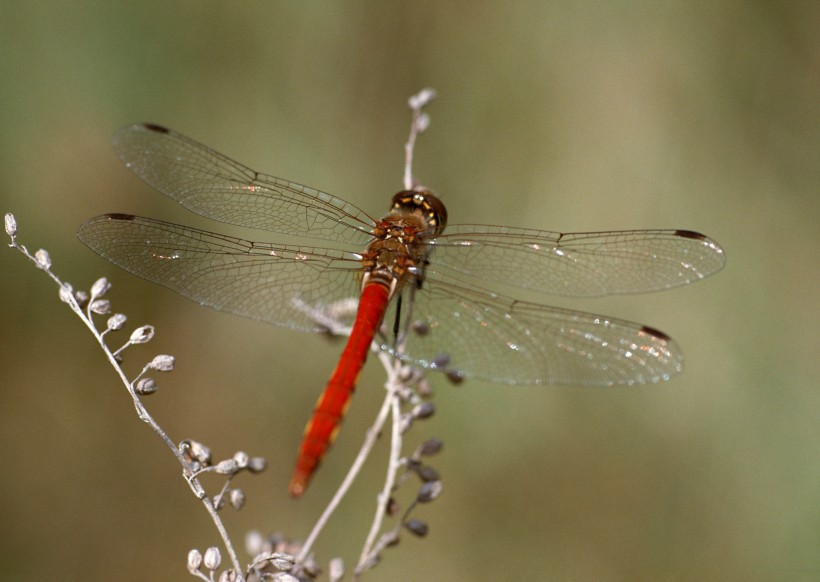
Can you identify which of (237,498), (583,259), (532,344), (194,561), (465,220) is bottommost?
(194,561)

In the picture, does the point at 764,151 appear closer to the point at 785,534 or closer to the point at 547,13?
the point at 547,13

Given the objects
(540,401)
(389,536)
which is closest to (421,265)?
(389,536)

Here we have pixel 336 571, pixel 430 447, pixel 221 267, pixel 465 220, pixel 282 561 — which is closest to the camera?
pixel 282 561

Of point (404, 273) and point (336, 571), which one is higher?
point (404, 273)

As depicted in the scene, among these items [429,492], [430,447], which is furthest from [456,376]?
[429,492]

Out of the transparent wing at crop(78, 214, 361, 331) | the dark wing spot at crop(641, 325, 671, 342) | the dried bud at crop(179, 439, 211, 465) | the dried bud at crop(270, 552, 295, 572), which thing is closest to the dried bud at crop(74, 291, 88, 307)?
the dried bud at crop(179, 439, 211, 465)

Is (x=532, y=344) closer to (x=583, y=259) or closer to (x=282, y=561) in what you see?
(x=583, y=259)
